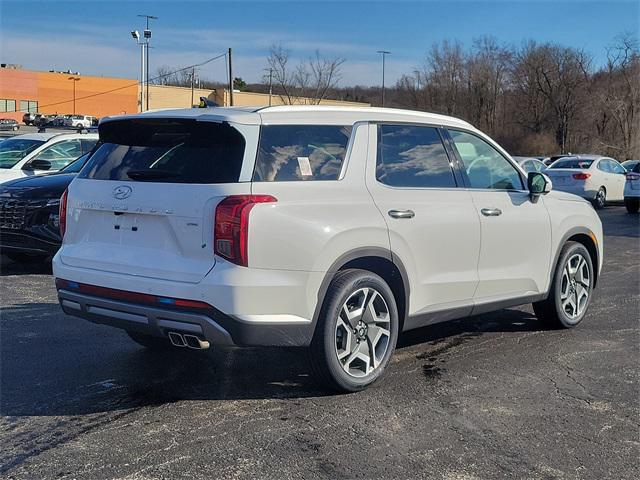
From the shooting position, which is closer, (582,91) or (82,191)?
(82,191)

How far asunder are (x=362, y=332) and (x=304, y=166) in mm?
1173

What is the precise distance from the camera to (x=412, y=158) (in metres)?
5.16

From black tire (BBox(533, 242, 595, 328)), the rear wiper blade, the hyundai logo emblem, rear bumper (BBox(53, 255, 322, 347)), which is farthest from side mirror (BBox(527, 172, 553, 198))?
the hyundai logo emblem

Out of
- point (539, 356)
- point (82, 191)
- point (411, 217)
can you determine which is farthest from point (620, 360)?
point (82, 191)

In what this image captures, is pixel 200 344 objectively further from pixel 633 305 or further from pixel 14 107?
pixel 14 107

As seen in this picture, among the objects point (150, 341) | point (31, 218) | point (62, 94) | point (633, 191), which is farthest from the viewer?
point (62, 94)

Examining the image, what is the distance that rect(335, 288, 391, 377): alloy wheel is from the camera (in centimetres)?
459

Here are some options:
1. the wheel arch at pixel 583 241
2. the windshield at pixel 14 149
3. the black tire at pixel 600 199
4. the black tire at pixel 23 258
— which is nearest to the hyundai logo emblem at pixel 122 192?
the wheel arch at pixel 583 241

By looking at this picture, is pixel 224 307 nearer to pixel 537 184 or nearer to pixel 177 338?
pixel 177 338

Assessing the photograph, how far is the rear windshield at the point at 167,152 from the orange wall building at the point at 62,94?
81.4 meters

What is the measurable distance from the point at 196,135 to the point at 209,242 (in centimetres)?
76

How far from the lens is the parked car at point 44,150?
35.1 feet

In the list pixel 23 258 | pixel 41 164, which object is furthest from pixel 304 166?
pixel 41 164

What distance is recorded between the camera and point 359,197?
4633 millimetres
